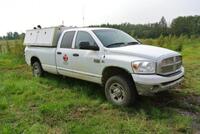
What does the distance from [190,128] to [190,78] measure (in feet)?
14.9

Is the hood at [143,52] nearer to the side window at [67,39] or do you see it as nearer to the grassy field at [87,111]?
the grassy field at [87,111]

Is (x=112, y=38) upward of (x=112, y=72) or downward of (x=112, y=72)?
upward

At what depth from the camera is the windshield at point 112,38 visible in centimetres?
644

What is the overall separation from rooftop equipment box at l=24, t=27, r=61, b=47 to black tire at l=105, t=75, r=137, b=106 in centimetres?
287

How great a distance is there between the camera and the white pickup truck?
17.5 ft

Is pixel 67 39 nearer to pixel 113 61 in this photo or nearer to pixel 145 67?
pixel 113 61

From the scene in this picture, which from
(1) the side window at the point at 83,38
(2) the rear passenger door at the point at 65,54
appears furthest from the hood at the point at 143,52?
(2) the rear passenger door at the point at 65,54

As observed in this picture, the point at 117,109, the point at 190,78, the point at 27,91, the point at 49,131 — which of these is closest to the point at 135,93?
the point at 117,109

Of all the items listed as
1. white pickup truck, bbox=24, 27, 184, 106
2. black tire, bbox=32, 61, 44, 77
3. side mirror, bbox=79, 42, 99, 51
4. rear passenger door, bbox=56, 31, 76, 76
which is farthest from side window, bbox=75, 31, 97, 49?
black tire, bbox=32, 61, 44, 77

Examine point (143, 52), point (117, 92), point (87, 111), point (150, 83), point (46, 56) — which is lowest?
point (87, 111)

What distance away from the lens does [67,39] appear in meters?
7.54

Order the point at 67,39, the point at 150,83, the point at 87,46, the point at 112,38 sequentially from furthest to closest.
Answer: the point at 67,39
the point at 112,38
the point at 87,46
the point at 150,83

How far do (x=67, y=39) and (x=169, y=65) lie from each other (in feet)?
10.7

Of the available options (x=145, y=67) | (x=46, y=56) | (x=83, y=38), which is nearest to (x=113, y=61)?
(x=145, y=67)
